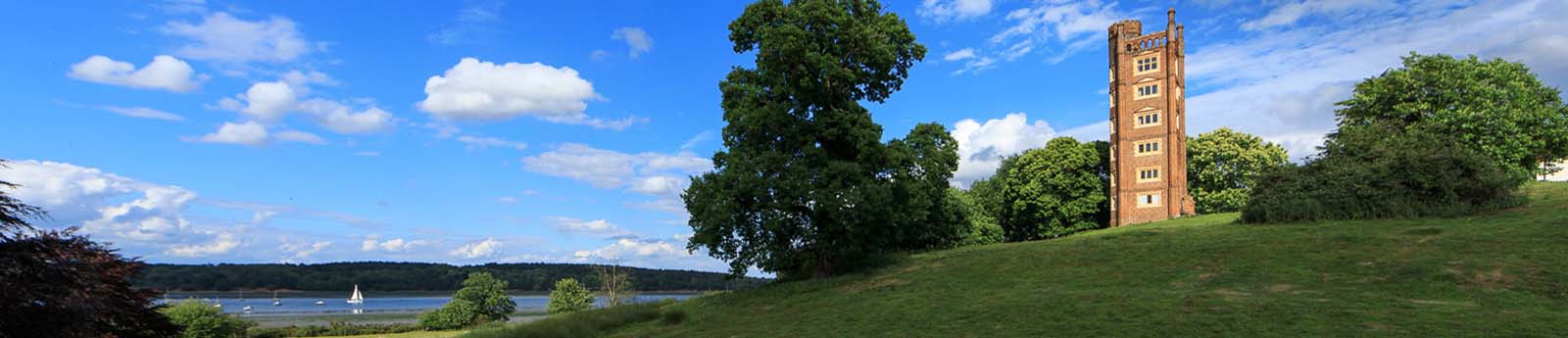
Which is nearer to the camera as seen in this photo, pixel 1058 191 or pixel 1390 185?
pixel 1390 185

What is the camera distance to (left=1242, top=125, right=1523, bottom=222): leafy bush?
109 feet

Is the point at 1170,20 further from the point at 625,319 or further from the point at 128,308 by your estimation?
the point at 128,308

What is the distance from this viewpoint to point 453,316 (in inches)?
3312

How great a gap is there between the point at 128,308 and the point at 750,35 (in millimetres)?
21290

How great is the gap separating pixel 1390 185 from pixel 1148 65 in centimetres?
3922

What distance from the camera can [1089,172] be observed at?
7469 centimetres

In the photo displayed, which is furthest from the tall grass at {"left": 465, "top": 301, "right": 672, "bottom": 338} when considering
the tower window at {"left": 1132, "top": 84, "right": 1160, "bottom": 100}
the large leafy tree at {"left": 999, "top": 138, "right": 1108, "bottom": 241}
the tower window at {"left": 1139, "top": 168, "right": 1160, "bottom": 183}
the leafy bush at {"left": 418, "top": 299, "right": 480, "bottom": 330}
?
the leafy bush at {"left": 418, "top": 299, "right": 480, "bottom": 330}

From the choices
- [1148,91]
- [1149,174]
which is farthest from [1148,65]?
[1149,174]

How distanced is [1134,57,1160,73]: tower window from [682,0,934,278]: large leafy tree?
48.9m

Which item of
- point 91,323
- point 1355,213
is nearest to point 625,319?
point 91,323

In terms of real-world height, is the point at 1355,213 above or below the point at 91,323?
above

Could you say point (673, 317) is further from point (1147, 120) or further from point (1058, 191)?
point (1147, 120)

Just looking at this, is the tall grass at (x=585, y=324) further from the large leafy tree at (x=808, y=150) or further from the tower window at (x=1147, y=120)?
the tower window at (x=1147, y=120)

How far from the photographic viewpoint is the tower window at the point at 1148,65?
71.4 m
